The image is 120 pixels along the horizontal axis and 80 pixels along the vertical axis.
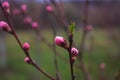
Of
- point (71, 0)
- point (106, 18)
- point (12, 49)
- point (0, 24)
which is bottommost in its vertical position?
point (12, 49)

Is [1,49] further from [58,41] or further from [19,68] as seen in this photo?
[58,41]

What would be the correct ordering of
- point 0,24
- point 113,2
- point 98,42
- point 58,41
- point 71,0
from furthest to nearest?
point 98,42 < point 71,0 < point 113,2 < point 0,24 < point 58,41

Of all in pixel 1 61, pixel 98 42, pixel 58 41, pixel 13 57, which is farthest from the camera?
pixel 98 42

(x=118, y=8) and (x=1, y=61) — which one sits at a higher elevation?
(x=118, y=8)

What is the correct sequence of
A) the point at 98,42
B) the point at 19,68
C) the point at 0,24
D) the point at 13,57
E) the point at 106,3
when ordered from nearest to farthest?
the point at 0,24
the point at 106,3
the point at 19,68
the point at 13,57
the point at 98,42

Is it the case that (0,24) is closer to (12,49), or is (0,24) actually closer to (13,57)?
(13,57)

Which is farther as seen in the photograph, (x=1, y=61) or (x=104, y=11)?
(x=1, y=61)

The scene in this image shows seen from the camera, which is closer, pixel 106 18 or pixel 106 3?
pixel 106 18

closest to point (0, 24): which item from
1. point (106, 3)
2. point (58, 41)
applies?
point (58, 41)

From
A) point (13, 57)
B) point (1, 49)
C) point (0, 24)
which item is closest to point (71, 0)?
point (1, 49)
